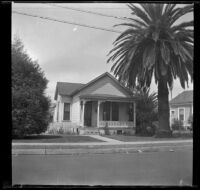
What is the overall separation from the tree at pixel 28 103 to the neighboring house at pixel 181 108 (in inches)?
143

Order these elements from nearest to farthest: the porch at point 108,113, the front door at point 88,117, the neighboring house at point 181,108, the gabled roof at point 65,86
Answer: the neighboring house at point 181,108 → the gabled roof at point 65,86 → the porch at point 108,113 → the front door at point 88,117

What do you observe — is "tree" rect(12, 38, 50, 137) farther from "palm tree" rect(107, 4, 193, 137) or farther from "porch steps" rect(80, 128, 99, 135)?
"palm tree" rect(107, 4, 193, 137)

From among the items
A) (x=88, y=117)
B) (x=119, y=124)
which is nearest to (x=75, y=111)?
(x=88, y=117)

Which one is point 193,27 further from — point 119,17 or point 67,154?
point 67,154

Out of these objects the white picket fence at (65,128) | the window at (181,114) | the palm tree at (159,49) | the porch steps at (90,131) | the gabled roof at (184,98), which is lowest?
the porch steps at (90,131)

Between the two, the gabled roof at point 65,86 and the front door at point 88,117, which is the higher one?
the gabled roof at point 65,86

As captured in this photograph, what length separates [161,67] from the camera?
16.0ft

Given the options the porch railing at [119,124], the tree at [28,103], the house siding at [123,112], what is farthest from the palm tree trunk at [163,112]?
the tree at [28,103]

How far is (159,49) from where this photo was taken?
4.92 m

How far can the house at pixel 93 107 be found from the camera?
6520 mm

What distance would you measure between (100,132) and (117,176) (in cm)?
449

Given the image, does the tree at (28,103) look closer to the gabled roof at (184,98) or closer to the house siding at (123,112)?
the house siding at (123,112)

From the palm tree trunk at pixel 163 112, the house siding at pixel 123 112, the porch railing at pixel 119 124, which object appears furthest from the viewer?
the house siding at pixel 123 112

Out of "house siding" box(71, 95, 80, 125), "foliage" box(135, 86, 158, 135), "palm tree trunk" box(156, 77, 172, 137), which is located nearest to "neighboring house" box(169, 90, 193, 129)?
"palm tree trunk" box(156, 77, 172, 137)
